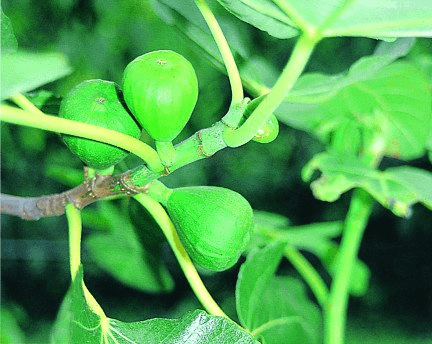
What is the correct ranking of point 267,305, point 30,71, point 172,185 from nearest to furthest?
1. point 30,71
2. point 267,305
3. point 172,185

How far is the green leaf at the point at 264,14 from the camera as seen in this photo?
352 millimetres

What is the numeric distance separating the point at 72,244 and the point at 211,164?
3.51 ft

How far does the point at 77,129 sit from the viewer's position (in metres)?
0.34

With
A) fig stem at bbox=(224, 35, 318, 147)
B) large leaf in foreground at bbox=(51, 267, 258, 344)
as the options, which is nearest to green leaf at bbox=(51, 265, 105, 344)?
large leaf in foreground at bbox=(51, 267, 258, 344)

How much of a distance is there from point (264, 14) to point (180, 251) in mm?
164

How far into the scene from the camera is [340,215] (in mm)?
1572

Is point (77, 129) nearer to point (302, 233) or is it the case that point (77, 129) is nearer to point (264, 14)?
point (264, 14)

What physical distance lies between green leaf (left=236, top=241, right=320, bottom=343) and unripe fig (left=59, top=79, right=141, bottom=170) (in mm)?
160

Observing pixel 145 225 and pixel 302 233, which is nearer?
pixel 145 225

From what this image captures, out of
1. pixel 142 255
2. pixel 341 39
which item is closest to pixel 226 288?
pixel 341 39

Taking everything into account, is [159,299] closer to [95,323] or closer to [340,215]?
[340,215]

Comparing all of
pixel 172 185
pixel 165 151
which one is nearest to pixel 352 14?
pixel 165 151

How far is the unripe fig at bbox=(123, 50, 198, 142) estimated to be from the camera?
35 cm

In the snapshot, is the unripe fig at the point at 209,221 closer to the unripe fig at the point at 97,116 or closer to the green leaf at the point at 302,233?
the unripe fig at the point at 97,116
